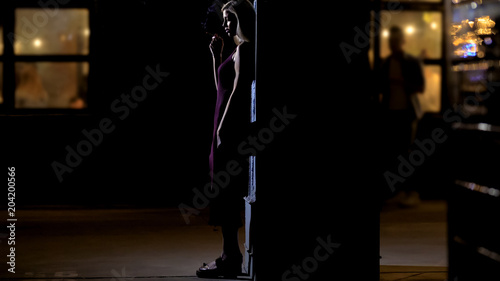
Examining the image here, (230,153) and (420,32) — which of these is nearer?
(230,153)

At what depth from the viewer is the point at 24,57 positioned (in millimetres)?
11828

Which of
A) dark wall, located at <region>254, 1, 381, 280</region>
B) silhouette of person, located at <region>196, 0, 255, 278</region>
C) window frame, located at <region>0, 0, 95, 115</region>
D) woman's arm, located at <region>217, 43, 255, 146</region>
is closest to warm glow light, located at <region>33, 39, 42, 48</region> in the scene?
window frame, located at <region>0, 0, 95, 115</region>

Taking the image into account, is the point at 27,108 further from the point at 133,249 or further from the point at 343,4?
the point at 343,4

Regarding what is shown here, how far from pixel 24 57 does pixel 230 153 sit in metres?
6.17

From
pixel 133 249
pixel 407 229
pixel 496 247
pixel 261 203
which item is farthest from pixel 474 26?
pixel 407 229

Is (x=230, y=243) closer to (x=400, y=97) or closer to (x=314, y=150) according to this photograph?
(x=314, y=150)

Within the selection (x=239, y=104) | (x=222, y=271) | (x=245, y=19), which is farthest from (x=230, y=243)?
(x=245, y=19)

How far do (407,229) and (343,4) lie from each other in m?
4.13

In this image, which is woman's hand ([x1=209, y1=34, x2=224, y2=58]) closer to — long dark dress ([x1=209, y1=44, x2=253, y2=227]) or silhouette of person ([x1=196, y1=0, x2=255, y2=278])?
silhouette of person ([x1=196, y1=0, x2=255, y2=278])

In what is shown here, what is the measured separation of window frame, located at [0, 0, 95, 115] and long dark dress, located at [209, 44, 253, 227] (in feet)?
18.0

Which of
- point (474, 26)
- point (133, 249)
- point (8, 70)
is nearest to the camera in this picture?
point (474, 26)

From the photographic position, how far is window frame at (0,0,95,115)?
38.7 ft

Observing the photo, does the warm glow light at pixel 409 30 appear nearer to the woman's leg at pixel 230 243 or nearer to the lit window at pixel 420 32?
the lit window at pixel 420 32

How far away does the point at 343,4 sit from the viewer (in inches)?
239
